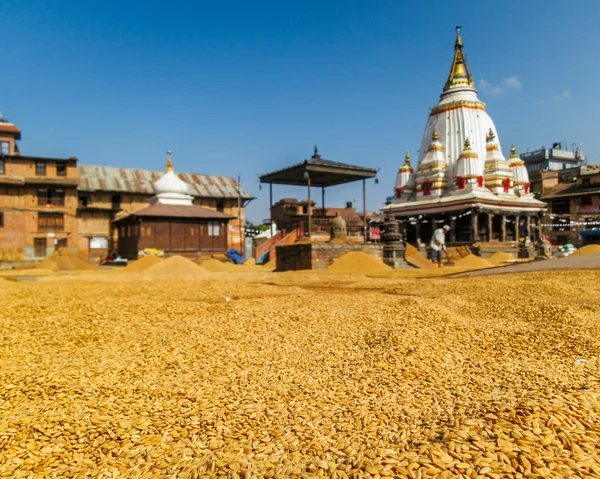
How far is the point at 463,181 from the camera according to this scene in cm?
2964

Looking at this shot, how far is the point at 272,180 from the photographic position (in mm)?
27078

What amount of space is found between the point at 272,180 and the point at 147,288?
59.9ft

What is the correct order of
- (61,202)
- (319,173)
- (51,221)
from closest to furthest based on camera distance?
(319,173)
(51,221)
(61,202)

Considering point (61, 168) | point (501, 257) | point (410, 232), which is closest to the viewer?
point (501, 257)

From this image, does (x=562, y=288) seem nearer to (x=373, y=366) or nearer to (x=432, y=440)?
(x=373, y=366)

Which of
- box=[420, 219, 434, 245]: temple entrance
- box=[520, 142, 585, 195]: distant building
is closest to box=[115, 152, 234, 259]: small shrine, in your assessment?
box=[420, 219, 434, 245]: temple entrance

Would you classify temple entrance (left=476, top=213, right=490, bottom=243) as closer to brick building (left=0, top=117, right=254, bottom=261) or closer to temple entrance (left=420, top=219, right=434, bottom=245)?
temple entrance (left=420, top=219, right=434, bottom=245)

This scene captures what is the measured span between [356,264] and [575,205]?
1303 inches

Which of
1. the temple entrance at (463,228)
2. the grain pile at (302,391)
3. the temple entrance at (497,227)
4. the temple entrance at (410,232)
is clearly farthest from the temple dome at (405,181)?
the grain pile at (302,391)

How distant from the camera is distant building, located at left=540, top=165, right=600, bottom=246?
3741 centimetres

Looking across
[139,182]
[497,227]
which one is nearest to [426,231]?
[497,227]

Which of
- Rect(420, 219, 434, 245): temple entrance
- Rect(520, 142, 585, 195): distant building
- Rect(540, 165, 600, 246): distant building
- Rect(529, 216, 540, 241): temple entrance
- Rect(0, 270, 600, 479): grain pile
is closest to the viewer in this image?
Rect(0, 270, 600, 479): grain pile

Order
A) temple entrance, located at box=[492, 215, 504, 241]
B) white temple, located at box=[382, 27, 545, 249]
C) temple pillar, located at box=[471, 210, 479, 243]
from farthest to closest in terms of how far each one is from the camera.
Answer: temple entrance, located at box=[492, 215, 504, 241]
white temple, located at box=[382, 27, 545, 249]
temple pillar, located at box=[471, 210, 479, 243]

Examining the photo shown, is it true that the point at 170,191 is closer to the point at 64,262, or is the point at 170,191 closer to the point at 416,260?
the point at 64,262
